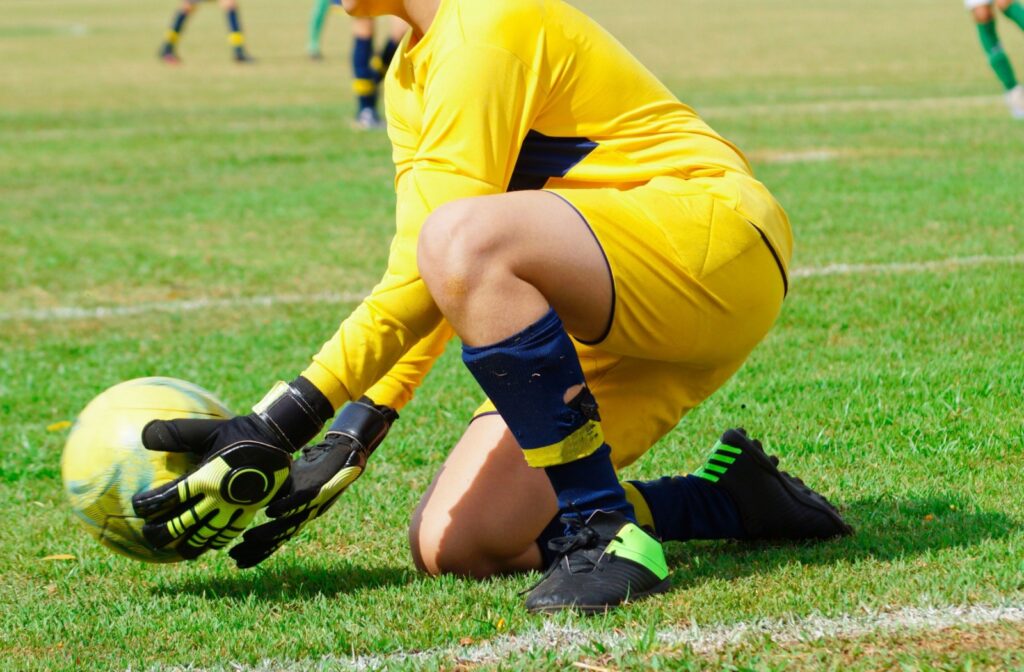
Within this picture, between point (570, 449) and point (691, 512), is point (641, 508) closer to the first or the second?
point (691, 512)

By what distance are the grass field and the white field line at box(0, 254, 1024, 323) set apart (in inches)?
1.0

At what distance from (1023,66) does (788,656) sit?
16105 mm

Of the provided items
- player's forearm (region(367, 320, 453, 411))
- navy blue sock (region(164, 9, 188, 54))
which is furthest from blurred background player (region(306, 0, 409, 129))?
player's forearm (region(367, 320, 453, 411))

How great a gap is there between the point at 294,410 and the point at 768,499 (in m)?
1.13

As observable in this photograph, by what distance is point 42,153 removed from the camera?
39.6ft

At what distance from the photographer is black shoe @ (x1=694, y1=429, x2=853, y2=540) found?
11.0 feet

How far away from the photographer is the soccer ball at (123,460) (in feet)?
10.1

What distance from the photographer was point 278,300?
6.74 m

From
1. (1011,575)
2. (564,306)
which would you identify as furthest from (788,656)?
(564,306)

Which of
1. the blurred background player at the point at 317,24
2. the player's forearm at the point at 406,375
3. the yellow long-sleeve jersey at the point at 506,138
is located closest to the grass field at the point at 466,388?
the player's forearm at the point at 406,375

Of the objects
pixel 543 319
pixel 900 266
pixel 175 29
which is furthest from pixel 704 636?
pixel 175 29

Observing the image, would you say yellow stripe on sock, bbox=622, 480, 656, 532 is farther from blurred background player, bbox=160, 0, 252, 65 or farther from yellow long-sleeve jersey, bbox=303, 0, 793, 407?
blurred background player, bbox=160, 0, 252, 65

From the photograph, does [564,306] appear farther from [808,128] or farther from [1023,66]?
[1023,66]

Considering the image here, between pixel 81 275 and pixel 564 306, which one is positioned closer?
pixel 564 306
